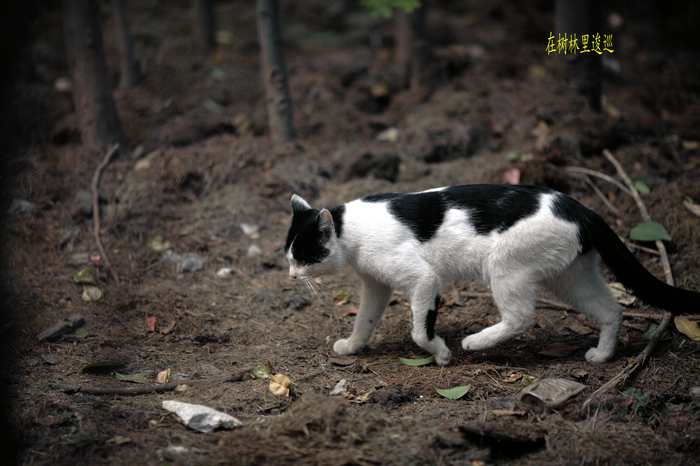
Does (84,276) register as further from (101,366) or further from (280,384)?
(280,384)

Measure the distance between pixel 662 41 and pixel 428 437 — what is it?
31.4ft

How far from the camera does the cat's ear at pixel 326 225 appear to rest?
129 inches

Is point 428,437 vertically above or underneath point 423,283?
underneath

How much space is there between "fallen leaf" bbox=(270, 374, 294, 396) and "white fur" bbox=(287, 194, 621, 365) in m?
0.70

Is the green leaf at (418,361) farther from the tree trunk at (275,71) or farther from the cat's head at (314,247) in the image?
the tree trunk at (275,71)

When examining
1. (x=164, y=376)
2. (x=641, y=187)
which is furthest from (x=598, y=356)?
(x=164, y=376)

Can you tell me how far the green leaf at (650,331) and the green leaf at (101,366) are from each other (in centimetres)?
365

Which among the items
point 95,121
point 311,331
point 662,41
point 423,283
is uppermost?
point 662,41

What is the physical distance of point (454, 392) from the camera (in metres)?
3.04

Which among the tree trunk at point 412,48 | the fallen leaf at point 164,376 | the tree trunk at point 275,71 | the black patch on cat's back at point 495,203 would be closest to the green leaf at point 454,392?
the black patch on cat's back at point 495,203

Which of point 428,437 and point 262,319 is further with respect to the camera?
point 262,319

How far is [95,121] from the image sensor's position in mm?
5965

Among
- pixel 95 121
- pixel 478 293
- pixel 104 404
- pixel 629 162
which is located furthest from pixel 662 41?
pixel 104 404

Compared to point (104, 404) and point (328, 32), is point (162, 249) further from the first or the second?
point (328, 32)
